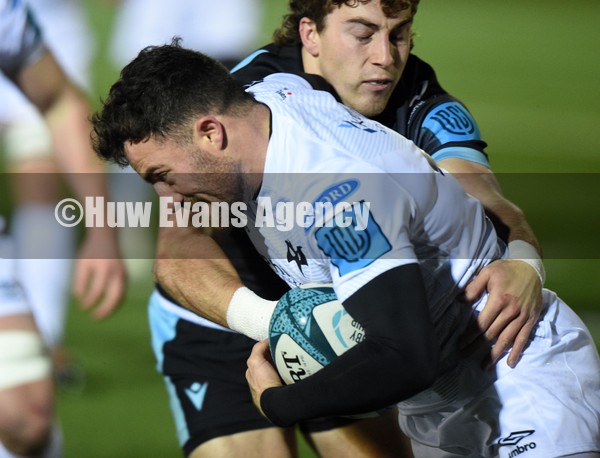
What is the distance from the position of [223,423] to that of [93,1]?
6.32 metres

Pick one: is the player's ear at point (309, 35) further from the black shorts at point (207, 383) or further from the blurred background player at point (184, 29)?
the blurred background player at point (184, 29)

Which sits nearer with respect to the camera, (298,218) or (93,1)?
(298,218)

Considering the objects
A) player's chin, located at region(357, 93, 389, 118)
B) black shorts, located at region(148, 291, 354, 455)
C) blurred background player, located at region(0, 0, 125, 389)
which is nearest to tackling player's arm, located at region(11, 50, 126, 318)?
blurred background player, located at region(0, 0, 125, 389)

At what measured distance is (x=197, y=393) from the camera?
3.49 meters

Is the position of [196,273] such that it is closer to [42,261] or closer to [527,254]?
[527,254]

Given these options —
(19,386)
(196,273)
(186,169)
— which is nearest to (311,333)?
(186,169)

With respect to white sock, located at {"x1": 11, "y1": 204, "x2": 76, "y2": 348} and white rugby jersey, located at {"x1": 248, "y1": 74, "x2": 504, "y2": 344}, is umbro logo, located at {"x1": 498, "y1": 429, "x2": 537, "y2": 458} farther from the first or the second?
white sock, located at {"x1": 11, "y1": 204, "x2": 76, "y2": 348}

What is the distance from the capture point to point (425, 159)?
240 cm

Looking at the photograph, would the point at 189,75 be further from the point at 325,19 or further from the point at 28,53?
the point at 28,53

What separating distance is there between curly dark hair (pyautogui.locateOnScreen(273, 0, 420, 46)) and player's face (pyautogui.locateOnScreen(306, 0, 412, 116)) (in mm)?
21

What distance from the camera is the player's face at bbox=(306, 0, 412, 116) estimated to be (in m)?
3.24

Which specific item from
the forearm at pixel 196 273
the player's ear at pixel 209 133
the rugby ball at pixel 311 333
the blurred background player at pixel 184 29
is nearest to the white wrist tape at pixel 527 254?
the rugby ball at pixel 311 333

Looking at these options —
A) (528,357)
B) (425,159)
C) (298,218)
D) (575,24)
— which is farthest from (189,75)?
(575,24)

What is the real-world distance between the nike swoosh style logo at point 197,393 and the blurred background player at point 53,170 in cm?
55
